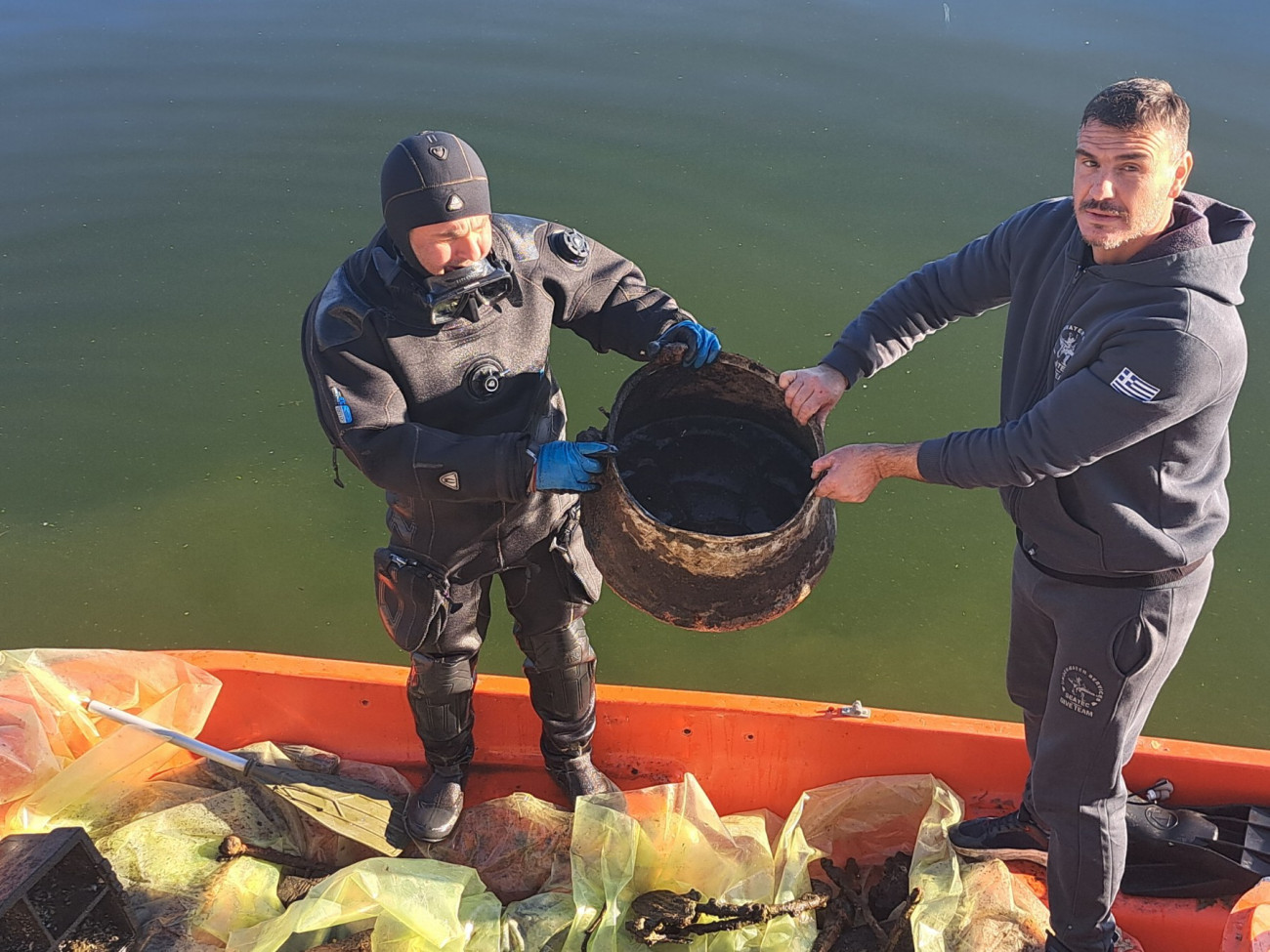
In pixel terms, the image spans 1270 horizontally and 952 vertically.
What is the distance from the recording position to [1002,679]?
3.50 m

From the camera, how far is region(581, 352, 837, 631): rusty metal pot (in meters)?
1.93

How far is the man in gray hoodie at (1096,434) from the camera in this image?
1.72m

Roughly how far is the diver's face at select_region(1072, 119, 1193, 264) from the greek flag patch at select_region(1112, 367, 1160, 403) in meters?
0.23

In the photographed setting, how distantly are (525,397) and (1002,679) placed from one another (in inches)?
80.2

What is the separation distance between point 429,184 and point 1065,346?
1182mm

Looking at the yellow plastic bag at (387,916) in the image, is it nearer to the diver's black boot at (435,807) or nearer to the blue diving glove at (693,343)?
the diver's black boot at (435,807)

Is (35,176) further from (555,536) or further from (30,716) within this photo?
(555,536)

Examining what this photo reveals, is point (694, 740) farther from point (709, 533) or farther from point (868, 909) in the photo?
point (709, 533)

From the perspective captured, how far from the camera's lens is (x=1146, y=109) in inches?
67.9

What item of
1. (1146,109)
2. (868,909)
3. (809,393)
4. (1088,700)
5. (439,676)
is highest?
(1146,109)

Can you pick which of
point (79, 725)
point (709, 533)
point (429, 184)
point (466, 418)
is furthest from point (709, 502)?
point (79, 725)

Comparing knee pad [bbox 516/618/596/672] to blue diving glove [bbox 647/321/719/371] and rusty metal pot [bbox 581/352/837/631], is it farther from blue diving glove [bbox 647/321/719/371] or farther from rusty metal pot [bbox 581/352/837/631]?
blue diving glove [bbox 647/321/719/371]

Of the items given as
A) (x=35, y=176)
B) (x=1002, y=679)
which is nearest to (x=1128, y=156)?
(x=1002, y=679)

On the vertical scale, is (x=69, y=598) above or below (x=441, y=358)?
below
